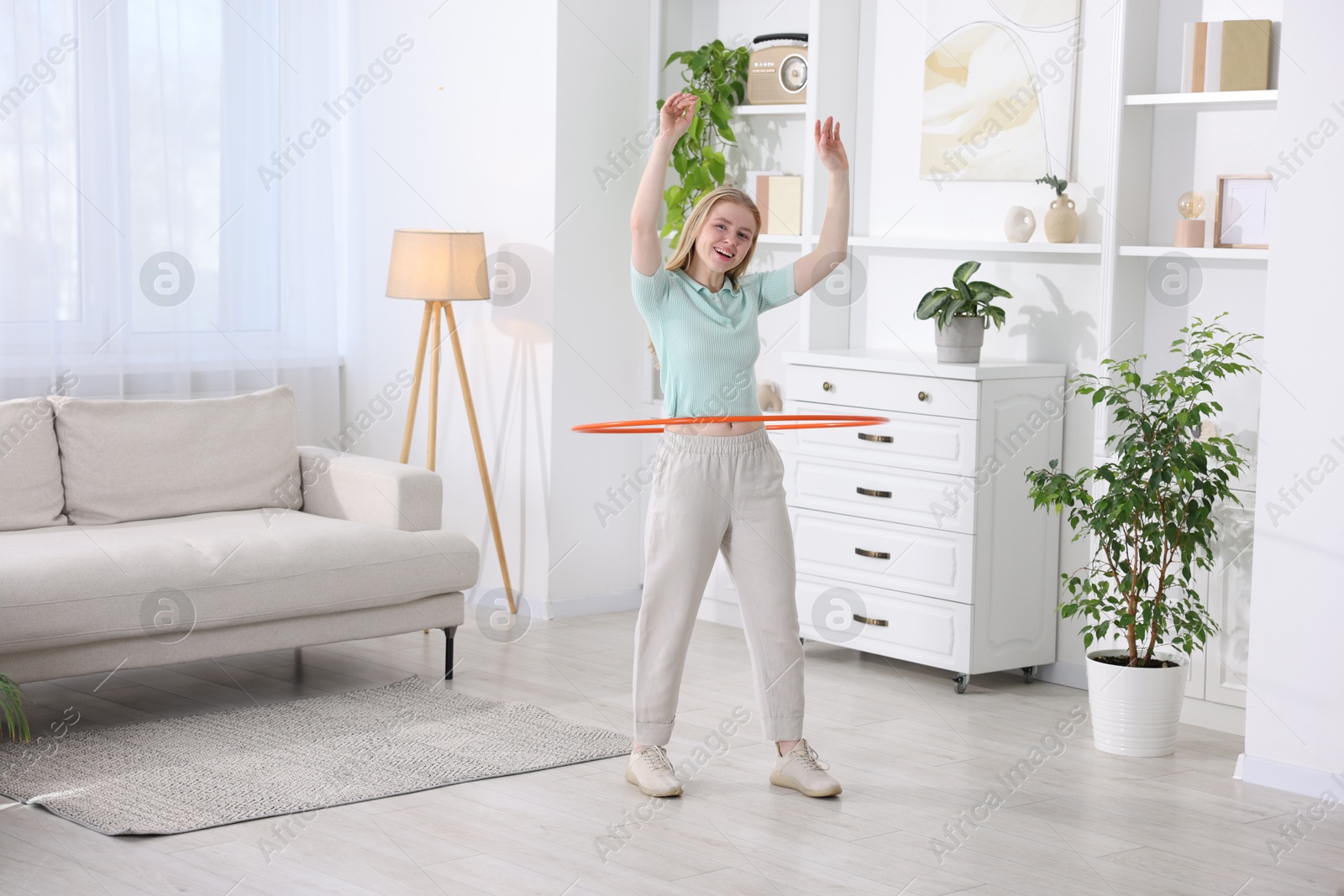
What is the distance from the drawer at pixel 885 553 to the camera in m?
4.84

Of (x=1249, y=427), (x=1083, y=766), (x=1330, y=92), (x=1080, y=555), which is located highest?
(x=1330, y=92)

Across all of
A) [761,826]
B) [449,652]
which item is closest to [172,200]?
[449,652]

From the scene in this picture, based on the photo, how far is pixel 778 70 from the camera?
18.6 feet

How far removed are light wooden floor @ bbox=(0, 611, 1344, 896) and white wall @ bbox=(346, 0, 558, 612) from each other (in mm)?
1356

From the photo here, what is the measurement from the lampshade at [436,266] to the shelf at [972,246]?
1.39m

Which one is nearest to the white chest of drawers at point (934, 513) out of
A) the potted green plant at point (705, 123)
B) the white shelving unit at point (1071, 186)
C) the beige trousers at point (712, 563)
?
the white shelving unit at point (1071, 186)

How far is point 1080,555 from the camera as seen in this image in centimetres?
496

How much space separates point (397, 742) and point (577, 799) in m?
0.68

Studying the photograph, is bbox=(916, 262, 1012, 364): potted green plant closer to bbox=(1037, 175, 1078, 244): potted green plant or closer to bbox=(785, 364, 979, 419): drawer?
bbox=(785, 364, 979, 419): drawer

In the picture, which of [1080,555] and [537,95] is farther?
[537,95]

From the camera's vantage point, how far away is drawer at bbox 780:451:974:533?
15.8 feet

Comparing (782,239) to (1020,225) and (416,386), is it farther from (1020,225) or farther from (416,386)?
(416,386)

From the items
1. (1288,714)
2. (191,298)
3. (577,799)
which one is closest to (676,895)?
(577,799)

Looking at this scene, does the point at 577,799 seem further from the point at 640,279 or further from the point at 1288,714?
the point at 1288,714
